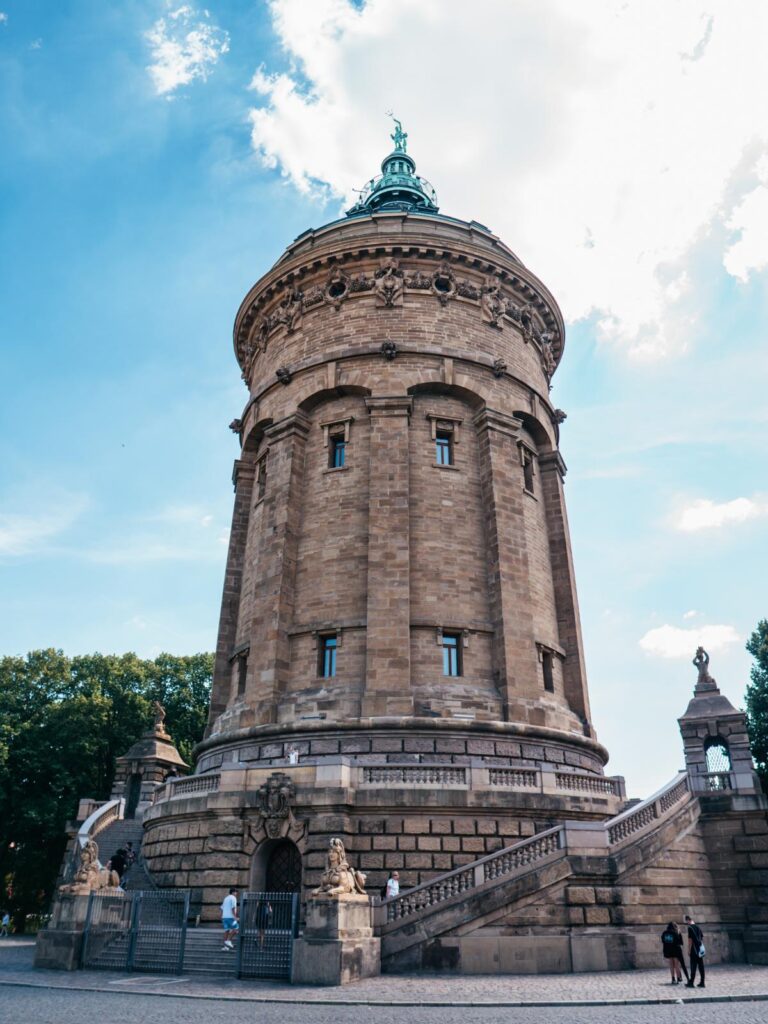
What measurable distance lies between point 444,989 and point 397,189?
41.4 meters

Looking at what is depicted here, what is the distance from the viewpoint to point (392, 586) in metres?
26.6

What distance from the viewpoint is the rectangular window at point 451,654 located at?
2641 centimetres

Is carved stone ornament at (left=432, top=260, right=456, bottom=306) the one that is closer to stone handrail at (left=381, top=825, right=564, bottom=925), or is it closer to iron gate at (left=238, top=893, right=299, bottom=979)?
stone handrail at (left=381, top=825, right=564, bottom=925)

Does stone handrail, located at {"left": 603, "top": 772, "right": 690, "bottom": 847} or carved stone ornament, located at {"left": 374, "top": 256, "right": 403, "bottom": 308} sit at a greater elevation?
carved stone ornament, located at {"left": 374, "top": 256, "right": 403, "bottom": 308}

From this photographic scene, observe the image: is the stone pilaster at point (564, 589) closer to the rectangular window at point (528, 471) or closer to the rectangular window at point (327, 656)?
the rectangular window at point (528, 471)

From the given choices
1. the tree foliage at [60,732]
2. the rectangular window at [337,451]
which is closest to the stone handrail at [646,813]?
the rectangular window at [337,451]

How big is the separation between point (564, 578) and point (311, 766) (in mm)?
15372

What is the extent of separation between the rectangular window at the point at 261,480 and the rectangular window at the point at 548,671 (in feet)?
43.6

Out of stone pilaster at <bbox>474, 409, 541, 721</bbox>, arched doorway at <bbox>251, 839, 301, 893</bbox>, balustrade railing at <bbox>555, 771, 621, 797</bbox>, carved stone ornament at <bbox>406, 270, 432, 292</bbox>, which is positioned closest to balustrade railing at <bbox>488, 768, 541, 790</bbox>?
balustrade railing at <bbox>555, 771, 621, 797</bbox>

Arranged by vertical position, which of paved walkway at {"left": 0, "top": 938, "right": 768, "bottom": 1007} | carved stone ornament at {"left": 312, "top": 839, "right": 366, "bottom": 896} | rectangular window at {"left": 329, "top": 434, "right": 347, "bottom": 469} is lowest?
paved walkway at {"left": 0, "top": 938, "right": 768, "bottom": 1007}

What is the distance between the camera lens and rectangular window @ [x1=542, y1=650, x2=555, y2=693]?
28203 mm

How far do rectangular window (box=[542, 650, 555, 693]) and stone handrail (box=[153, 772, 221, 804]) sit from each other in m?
12.3

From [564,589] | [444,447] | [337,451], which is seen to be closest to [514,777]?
[564,589]

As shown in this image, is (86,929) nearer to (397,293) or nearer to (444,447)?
(444,447)
